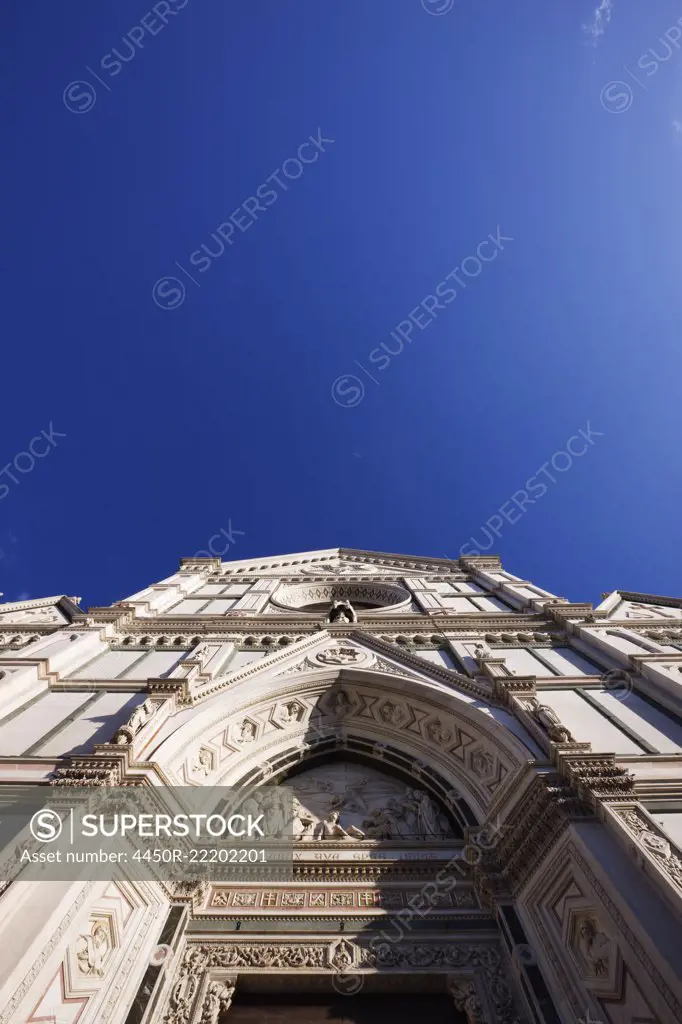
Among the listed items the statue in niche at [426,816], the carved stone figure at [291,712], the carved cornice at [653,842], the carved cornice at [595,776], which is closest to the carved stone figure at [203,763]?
the carved stone figure at [291,712]

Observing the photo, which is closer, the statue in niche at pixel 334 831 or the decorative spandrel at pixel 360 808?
the statue in niche at pixel 334 831

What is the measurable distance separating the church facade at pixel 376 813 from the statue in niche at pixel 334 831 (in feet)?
0.17

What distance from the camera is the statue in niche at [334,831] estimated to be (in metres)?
7.68

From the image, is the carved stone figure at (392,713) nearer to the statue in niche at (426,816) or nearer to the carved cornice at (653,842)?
the statue in niche at (426,816)

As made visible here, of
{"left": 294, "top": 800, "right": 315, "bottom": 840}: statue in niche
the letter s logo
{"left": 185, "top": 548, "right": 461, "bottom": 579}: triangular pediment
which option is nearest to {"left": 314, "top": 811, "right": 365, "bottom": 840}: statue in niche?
{"left": 294, "top": 800, "right": 315, "bottom": 840}: statue in niche

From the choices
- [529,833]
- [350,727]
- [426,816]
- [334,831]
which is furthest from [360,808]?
[529,833]

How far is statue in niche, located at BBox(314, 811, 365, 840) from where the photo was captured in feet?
25.2

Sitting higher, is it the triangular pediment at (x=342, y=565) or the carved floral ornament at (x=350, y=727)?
the triangular pediment at (x=342, y=565)

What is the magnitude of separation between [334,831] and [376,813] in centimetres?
83

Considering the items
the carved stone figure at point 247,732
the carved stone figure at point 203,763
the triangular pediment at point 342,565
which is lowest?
the carved stone figure at point 203,763

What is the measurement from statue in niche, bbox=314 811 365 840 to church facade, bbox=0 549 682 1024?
2.0 inches

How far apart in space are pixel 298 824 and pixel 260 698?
2.36 meters

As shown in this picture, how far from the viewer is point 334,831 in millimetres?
7727

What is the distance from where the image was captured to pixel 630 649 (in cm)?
1060
